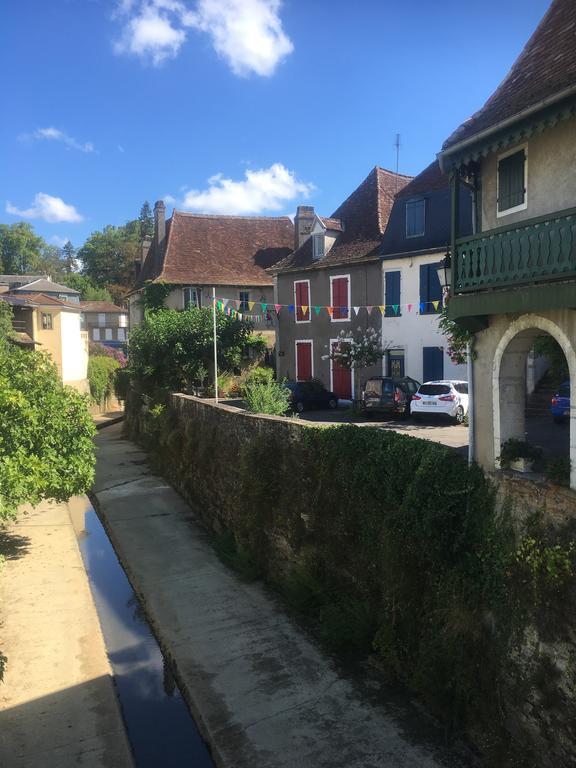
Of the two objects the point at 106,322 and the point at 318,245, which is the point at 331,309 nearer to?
A: the point at 318,245

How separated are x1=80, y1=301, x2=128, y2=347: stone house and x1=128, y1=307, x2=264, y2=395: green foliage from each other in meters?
45.6

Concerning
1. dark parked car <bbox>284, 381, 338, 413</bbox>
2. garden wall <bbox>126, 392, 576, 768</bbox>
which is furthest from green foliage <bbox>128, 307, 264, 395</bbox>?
garden wall <bbox>126, 392, 576, 768</bbox>

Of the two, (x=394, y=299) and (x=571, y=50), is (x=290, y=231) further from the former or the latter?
(x=571, y=50)

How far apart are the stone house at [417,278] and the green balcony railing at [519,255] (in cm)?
1292

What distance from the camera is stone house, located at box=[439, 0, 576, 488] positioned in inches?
291

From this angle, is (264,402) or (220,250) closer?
(264,402)

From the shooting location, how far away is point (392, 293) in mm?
23812

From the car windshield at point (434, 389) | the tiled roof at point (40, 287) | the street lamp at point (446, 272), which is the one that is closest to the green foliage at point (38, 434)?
the street lamp at point (446, 272)

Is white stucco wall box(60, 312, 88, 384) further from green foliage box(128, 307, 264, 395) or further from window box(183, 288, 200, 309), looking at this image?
green foliage box(128, 307, 264, 395)

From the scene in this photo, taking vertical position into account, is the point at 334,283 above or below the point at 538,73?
below

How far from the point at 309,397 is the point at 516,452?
15.2 meters

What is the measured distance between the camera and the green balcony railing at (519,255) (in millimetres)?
7246

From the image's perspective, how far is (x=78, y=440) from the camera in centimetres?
1463

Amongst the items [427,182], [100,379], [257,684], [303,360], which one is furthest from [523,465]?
[100,379]
